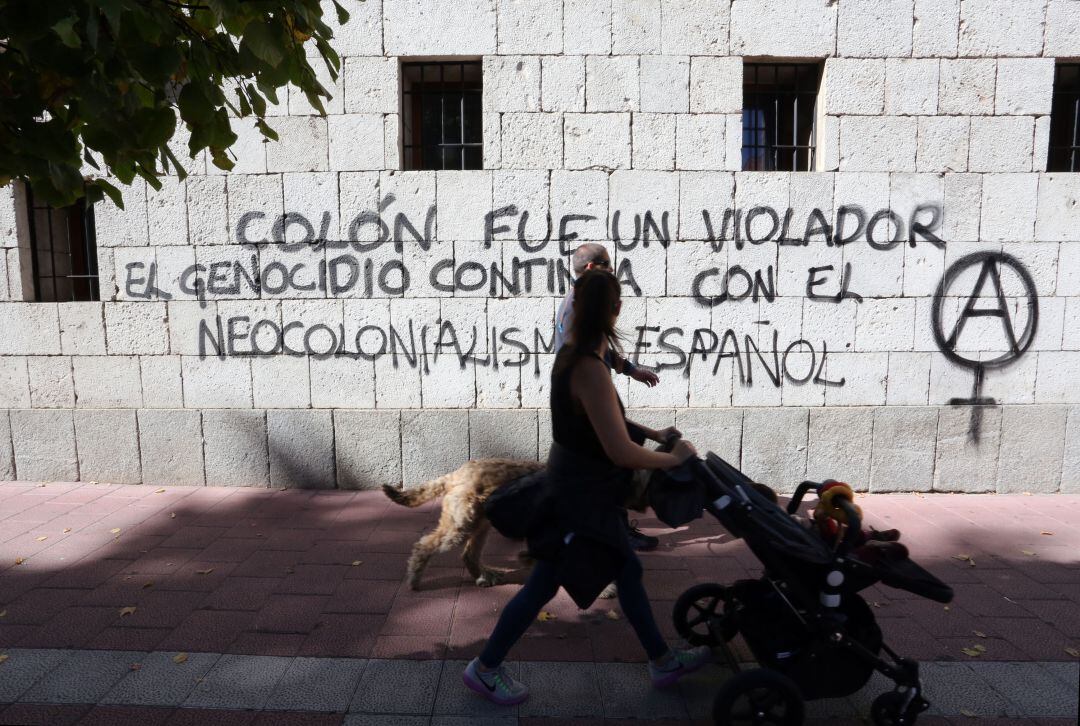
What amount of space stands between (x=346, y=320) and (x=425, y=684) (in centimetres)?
345

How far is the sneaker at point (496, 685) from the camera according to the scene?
248 cm

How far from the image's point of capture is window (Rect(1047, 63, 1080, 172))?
17.9ft

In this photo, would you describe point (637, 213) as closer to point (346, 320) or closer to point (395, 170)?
point (395, 170)

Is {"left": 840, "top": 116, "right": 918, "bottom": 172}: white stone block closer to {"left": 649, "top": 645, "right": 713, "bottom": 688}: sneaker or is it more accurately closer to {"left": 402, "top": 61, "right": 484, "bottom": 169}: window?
{"left": 402, "top": 61, "right": 484, "bottom": 169}: window

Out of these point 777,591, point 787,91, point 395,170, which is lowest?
point 777,591

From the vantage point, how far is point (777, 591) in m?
2.49

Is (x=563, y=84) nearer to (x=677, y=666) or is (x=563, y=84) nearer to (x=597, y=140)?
(x=597, y=140)

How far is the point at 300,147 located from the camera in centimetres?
522

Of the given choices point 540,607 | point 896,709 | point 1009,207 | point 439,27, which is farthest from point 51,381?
point 1009,207

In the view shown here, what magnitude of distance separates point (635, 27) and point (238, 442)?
16.3 ft

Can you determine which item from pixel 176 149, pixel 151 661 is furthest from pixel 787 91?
pixel 151 661

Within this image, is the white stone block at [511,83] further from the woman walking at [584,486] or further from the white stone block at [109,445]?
the white stone block at [109,445]

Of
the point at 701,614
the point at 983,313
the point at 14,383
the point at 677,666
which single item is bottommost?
the point at 677,666

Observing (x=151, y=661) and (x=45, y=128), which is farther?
(x=151, y=661)
